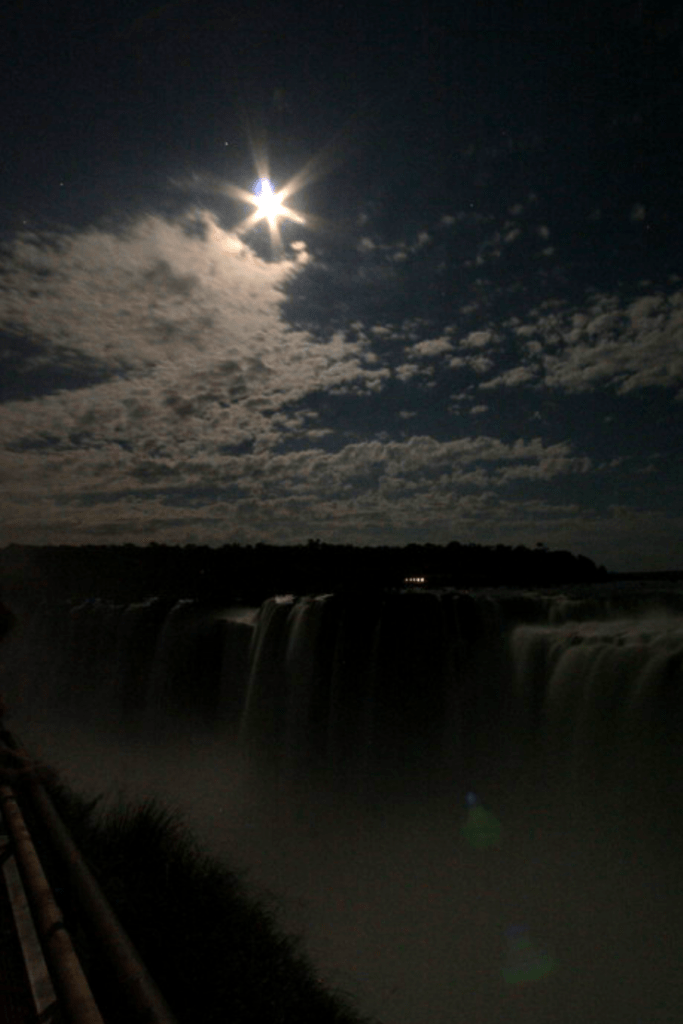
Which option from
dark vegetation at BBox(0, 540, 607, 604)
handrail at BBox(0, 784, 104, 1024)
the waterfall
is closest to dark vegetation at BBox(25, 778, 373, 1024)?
handrail at BBox(0, 784, 104, 1024)

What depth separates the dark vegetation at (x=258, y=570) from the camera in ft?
123

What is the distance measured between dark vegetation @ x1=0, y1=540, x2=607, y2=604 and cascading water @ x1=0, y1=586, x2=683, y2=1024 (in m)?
11.0

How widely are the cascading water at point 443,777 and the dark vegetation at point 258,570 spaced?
10975 mm

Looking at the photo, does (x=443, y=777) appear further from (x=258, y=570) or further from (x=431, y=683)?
(x=258, y=570)

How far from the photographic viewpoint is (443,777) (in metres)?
15.0

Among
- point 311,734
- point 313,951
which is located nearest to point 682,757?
point 313,951

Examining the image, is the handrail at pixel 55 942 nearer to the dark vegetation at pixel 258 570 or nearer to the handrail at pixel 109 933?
the handrail at pixel 109 933

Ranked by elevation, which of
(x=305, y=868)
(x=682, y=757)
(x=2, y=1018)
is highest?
(x=2, y=1018)

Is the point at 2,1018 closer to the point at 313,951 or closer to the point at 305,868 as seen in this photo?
the point at 313,951

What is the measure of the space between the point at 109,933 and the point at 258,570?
47.1 m

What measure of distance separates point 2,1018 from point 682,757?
9760 mm

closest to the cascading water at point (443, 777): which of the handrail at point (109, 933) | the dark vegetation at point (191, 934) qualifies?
the dark vegetation at point (191, 934)

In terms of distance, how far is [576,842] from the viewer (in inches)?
442

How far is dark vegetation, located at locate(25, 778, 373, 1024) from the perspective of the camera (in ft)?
15.8
